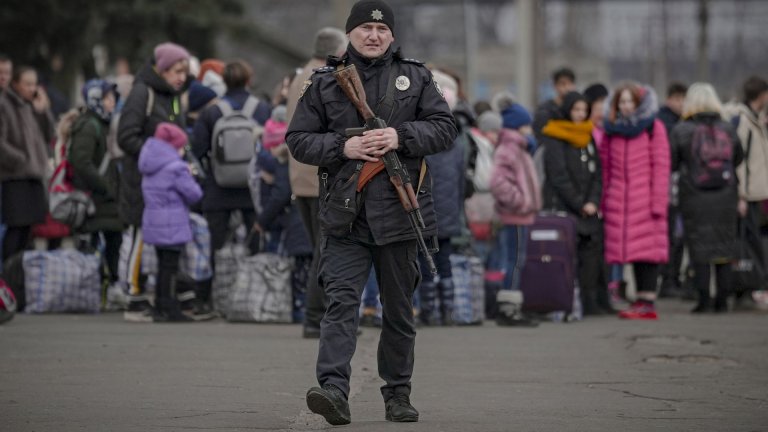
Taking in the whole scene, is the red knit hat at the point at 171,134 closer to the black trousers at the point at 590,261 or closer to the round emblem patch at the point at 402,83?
the black trousers at the point at 590,261

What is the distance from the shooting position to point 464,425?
739cm

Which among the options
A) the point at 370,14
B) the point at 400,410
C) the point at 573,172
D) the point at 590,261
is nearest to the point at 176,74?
the point at 573,172

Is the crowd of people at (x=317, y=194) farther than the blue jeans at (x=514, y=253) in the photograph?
No

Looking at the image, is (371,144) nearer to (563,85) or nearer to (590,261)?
(590,261)

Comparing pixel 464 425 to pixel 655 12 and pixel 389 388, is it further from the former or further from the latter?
pixel 655 12

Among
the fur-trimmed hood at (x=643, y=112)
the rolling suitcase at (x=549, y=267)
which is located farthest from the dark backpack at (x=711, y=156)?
the rolling suitcase at (x=549, y=267)

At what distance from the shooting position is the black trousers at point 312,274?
430 inches

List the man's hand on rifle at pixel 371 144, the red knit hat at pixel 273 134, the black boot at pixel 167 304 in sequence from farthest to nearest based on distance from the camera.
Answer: the black boot at pixel 167 304 → the red knit hat at pixel 273 134 → the man's hand on rifle at pixel 371 144

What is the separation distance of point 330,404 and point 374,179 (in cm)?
102

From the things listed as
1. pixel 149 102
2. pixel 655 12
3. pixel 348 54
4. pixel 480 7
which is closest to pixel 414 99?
pixel 348 54

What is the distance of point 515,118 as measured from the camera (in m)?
13.2

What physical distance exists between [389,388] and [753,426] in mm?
1663

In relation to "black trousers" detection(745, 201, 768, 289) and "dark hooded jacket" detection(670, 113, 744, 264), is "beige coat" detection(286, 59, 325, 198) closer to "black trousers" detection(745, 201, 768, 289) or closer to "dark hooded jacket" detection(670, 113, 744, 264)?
"dark hooded jacket" detection(670, 113, 744, 264)

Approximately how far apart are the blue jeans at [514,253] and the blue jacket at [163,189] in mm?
2558
